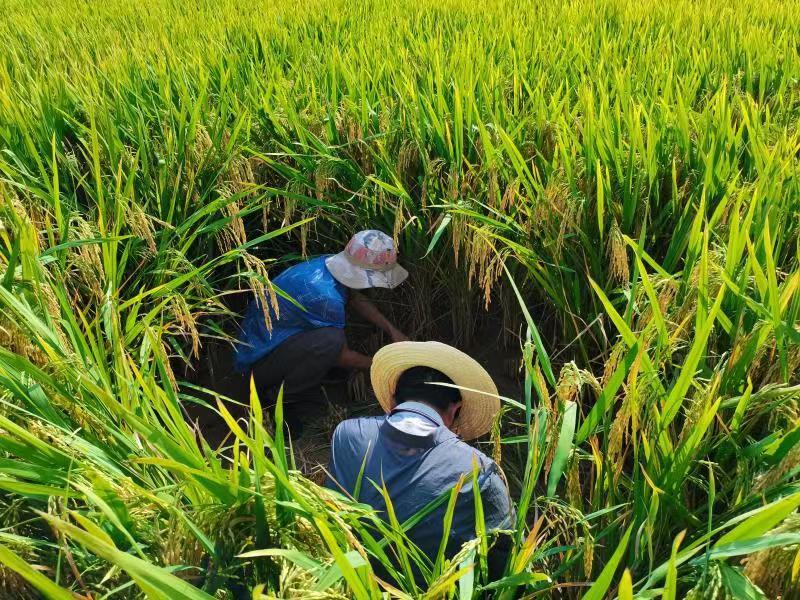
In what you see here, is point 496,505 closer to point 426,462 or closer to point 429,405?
point 426,462

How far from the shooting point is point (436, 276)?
106 inches

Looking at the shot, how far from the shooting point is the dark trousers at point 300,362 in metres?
2.53

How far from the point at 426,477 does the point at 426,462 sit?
4 cm

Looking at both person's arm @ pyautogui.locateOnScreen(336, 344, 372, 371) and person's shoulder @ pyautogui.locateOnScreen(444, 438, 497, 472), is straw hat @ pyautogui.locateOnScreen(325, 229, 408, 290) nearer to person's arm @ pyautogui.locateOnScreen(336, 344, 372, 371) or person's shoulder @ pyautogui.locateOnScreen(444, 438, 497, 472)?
person's arm @ pyautogui.locateOnScreen(336, 344, 372, 371)

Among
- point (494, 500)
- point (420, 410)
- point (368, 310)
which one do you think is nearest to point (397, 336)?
point (368, 310)

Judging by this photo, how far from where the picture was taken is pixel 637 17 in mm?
4113

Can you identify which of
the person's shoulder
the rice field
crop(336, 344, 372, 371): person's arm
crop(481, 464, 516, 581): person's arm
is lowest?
crop(336, 344, 372, 371): person's arm

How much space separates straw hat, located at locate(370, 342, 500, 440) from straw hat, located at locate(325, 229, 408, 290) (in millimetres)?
497

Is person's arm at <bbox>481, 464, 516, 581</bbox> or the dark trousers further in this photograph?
the dark trousers

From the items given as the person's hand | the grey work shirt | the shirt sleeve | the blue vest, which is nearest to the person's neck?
the grey work shirt

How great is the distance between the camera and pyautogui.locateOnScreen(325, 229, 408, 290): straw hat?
7.90 feet

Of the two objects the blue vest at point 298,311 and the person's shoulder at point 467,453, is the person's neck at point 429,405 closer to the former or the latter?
the person's shoulder at point 467,453

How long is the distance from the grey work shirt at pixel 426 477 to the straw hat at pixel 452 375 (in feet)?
0.73

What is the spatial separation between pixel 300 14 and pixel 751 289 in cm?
400
